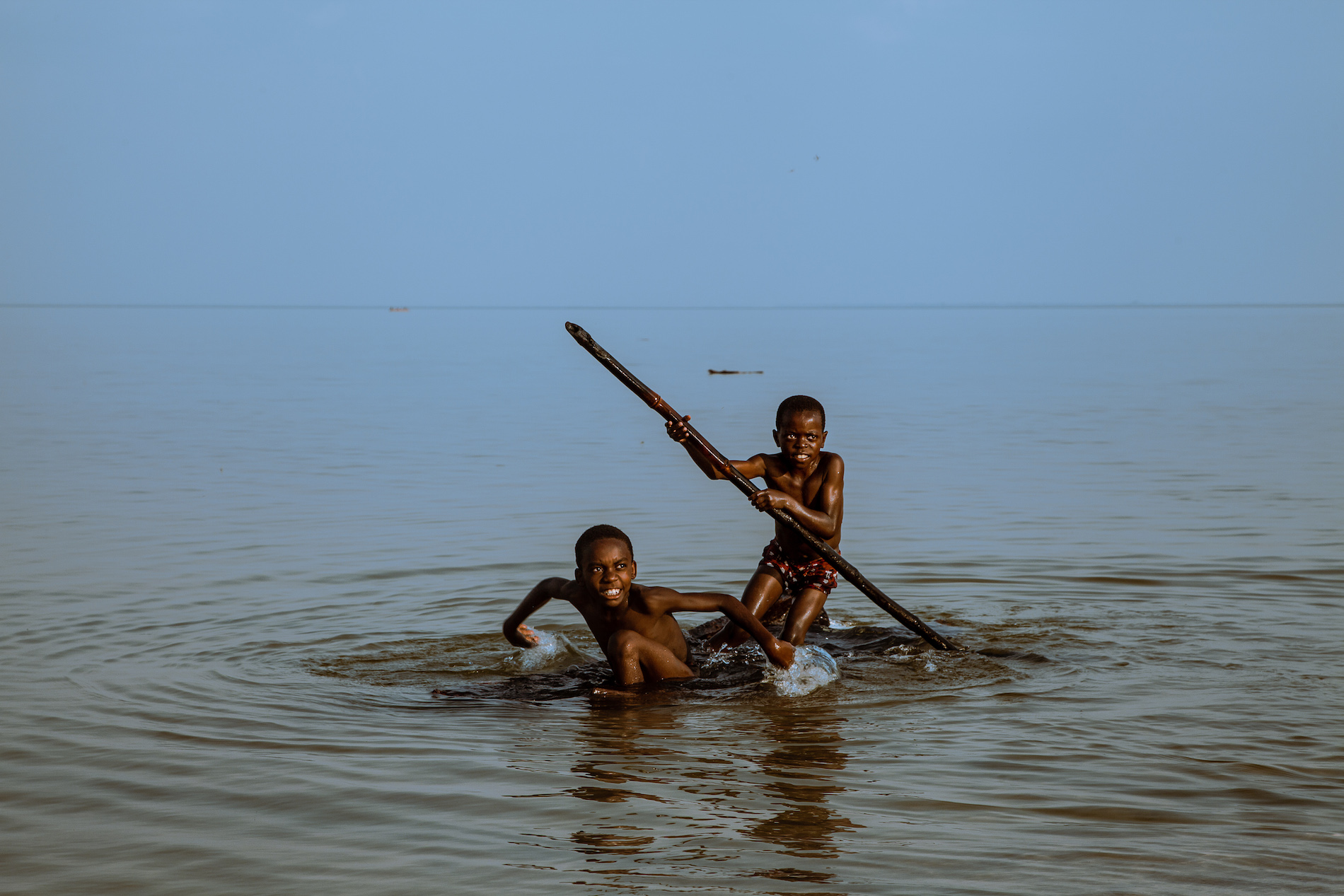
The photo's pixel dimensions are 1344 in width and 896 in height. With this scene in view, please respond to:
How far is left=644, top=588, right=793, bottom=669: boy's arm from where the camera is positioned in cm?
745

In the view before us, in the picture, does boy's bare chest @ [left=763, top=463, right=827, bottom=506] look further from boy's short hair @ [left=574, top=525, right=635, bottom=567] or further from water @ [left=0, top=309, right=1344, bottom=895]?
boy's short hair @ [left=574, top=525, right=635, bottom=567]

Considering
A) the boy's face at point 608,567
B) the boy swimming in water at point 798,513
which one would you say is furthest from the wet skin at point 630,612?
the boy swimming in water at point 798,513

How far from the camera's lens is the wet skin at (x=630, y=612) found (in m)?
7.31

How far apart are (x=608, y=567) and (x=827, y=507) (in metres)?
1.93

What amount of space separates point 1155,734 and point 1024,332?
→ 77762mm

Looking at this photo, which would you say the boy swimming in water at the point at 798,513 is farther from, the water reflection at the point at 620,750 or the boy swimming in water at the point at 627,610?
the water reflection at the point at 620,750

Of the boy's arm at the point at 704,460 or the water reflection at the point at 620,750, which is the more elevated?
the boy's arm at the point at 704,460

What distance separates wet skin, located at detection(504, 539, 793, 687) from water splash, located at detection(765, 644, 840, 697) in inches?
3.4

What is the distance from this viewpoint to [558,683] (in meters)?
7.84

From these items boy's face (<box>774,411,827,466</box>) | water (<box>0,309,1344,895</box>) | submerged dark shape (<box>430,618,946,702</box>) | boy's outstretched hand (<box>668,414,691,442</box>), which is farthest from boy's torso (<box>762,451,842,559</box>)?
boy's outstretched hand (<box>668,414,691,442</box>)

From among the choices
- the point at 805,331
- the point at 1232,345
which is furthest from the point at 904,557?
the point at 805,331

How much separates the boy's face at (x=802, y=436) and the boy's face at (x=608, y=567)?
160 centimetres

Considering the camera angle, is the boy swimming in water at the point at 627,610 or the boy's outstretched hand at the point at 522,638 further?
the boy's outstretched hand at the point at 522,638

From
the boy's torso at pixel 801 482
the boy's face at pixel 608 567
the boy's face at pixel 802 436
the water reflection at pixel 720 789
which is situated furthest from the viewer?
→ the boy's torso at pixel 801 482
